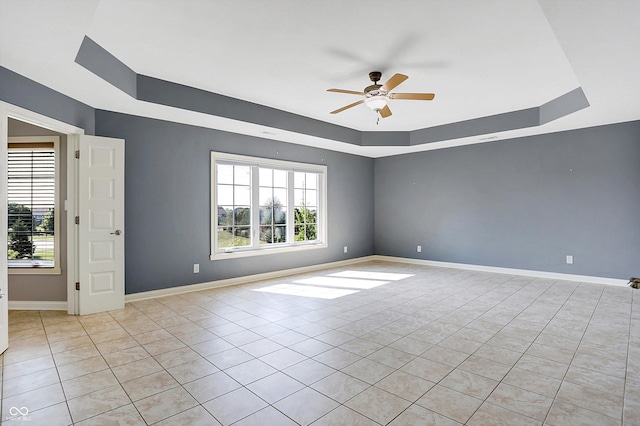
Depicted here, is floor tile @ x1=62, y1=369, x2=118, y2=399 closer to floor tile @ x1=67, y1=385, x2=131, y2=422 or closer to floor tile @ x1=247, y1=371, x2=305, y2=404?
floor tile @ x1=67, y1=385, x2=131, y2=422

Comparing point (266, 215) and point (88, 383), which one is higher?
point (266, 215)

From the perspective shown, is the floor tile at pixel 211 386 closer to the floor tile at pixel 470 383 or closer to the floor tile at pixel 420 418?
the floor tile at pixel 420 418

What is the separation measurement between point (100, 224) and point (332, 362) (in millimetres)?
3174

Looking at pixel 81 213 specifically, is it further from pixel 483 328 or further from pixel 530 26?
pixel 530 26

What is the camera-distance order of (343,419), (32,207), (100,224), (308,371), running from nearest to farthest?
(343,419), (308,371), (100,224), (32,207)

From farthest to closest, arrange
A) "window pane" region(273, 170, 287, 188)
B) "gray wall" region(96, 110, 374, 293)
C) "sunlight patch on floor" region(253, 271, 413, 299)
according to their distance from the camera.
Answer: "window pane" region(273, 170, 287, 188)
"sunlight patch on floor" region(253, 271, 413, 299)
"gray wall" region(96, 110, 374, 293)

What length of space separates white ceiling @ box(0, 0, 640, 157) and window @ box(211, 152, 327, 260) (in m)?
1.11

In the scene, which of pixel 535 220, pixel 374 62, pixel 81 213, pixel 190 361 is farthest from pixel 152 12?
pixel 535 220

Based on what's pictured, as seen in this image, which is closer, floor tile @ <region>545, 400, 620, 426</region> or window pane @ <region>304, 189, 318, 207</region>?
floor tile @ <region>545, 400, 620, 426</region>

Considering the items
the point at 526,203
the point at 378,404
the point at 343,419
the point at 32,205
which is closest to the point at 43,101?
the point at 32,205

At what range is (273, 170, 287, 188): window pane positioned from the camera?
6064 mm

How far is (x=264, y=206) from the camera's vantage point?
5.88 meters

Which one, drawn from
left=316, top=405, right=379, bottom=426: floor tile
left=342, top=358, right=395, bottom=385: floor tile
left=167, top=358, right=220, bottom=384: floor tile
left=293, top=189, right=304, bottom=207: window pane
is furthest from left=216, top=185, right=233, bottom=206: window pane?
left=316, top=405, right=379, bottom=426: floor tile

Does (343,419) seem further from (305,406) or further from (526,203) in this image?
(526,203)
